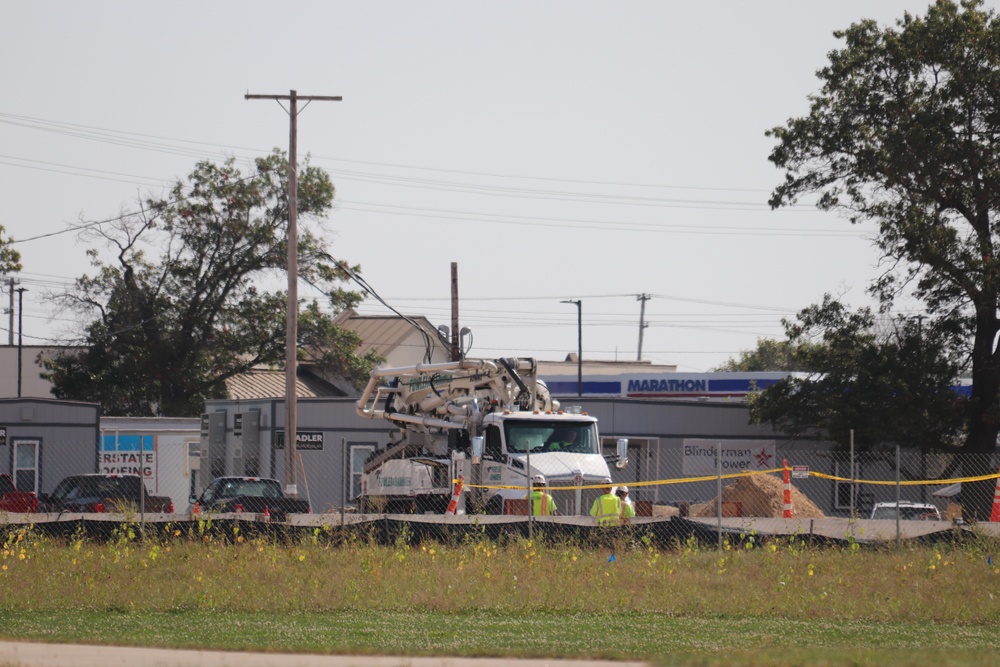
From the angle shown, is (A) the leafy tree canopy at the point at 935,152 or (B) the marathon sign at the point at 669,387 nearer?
(A) the leafy tree canopy at the point at 935,152

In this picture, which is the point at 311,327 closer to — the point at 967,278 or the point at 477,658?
the point at 967,278

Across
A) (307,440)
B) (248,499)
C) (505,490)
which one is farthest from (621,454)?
(307,440)

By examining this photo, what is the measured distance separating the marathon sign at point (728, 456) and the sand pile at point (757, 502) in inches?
290

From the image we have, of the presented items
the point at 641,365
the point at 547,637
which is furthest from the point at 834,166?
the point at 641,365

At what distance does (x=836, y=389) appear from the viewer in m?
38.0

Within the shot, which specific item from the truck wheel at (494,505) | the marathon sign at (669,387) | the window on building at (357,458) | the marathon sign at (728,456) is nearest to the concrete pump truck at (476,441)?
the truck wheel at (494,505)

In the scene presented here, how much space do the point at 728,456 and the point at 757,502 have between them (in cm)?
995

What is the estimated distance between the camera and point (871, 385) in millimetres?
37250

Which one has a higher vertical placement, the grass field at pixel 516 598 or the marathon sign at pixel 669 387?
the marathon sign at pixel 669 387

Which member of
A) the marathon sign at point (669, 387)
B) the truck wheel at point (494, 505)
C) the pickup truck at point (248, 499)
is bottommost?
the pickup truck at point (248, 499)

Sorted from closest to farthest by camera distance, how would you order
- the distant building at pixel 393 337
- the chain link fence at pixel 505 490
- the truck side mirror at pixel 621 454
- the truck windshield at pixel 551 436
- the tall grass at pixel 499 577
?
the tall grass at pixel 499 577
the chain link fence at pixel 505 490
the truck windshield at pixel 551 436
the truck side mirror at pixel 621 454
the distant building at pixel 393 337

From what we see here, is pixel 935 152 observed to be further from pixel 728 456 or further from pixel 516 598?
pixel 516 598

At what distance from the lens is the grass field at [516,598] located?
478 inches

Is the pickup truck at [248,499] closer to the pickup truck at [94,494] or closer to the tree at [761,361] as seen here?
the pickup truck at [94,494]
